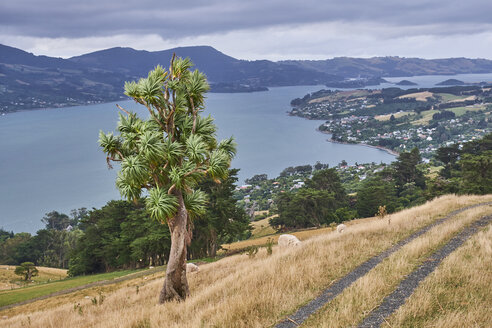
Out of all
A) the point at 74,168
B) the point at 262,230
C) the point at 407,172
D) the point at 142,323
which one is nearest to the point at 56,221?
the point at 74,168

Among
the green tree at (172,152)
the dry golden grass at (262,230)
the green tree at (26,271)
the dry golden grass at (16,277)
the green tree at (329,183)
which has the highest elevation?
the green tree at (172,152)

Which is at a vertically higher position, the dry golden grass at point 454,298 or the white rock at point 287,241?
the dry golden grass at point 454,298

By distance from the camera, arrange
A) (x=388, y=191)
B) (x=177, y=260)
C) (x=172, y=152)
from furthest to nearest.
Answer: (x=388, y=191) → (x=177, y=260) → (x=172, y=152)

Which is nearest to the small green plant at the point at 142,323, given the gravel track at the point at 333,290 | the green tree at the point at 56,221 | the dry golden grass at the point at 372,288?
the gravel track at the point at 333,290

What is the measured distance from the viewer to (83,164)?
159375 mm

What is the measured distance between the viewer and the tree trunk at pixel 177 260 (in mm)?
11250

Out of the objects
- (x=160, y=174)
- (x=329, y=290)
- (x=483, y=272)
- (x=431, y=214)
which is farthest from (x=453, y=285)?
(x=431, y=214)

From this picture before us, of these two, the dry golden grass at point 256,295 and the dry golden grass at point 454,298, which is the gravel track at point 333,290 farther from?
the dry golden grass at point 454,298

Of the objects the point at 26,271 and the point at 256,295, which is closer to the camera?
the point at 256,295

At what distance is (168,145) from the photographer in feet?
35.7

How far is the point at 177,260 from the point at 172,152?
3513 millimetres

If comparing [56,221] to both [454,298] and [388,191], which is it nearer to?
[388,191]

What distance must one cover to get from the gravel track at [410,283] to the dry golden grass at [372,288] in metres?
0.13

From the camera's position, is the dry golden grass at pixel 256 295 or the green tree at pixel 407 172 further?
the green tree at pixel 407 172
